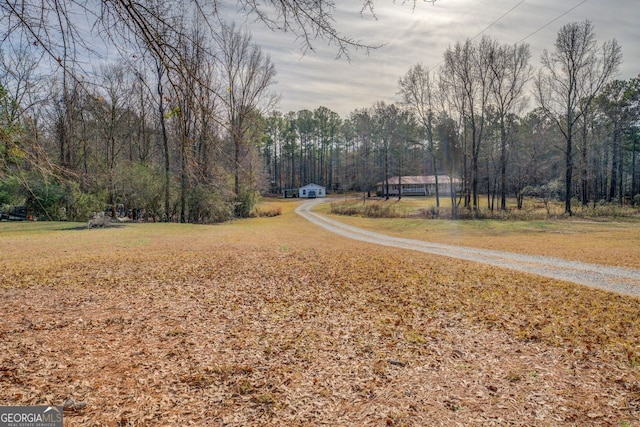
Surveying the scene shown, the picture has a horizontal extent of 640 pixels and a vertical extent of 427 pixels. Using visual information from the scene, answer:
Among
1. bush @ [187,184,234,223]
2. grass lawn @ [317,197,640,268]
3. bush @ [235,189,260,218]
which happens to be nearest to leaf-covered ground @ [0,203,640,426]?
grass lawn @ [317,197,640,268]

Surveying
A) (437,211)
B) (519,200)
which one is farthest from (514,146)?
(437,211)

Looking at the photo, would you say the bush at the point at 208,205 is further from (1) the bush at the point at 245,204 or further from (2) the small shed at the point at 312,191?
(2) the small shed at the point at 312,191

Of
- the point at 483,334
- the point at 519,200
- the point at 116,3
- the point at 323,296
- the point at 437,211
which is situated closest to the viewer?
the point at 116,3

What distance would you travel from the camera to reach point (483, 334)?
4.61m

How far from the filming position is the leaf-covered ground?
2904mm

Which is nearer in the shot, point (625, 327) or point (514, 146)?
point (625, 327)

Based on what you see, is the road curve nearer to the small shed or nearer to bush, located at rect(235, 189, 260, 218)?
bush, located at rect(235, 189, 260, 218)

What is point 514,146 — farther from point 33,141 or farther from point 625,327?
point 33,141

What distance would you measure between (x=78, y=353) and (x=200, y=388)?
1.55m
